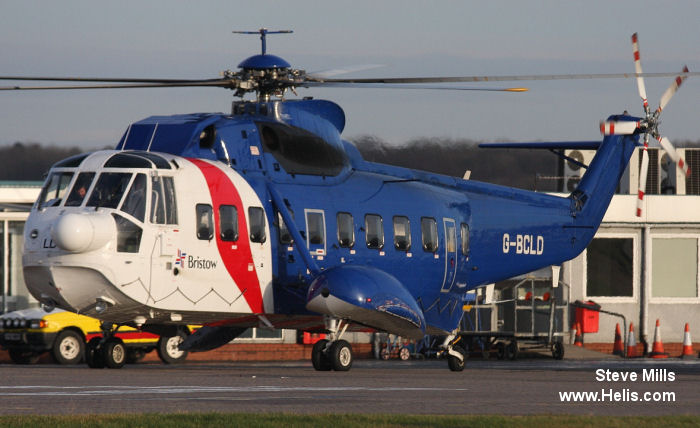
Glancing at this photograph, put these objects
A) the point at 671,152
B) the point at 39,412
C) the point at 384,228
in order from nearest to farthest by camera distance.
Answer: the point at 39,412 < the point at 384,228 < the point at 671,152

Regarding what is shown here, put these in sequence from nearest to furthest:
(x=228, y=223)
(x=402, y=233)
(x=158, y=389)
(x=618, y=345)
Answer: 1. (x=158, y=389)
2. (x=228, y=223)
3. (x=402, y=233)
4. (x=618, y=345)

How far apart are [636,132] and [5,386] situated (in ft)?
59.7

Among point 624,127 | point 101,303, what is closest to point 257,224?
point 101,303

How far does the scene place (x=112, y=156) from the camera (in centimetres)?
2108

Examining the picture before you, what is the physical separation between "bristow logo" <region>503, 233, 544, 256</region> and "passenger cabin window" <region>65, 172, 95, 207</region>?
10.7 meters

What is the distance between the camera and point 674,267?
42.9 metres

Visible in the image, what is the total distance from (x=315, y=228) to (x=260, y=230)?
49.9 inches

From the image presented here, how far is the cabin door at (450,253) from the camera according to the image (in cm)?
2608

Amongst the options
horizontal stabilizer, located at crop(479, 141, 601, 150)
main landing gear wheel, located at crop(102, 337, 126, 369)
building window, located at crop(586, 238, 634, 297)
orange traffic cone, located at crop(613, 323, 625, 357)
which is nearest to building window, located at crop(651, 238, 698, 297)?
building window, located at crop(586, 238, 634, 297)

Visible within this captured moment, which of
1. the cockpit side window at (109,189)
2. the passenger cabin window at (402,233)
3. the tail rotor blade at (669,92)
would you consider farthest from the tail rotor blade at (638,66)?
the cockpit side window at (109,189)

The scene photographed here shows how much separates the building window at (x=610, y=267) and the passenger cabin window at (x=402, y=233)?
18.4m

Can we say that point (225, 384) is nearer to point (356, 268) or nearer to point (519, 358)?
point (356, 268)

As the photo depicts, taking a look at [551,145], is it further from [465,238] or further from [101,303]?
[101,303]

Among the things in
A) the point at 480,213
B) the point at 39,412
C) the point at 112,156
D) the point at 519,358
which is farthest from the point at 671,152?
the point at 39,412
